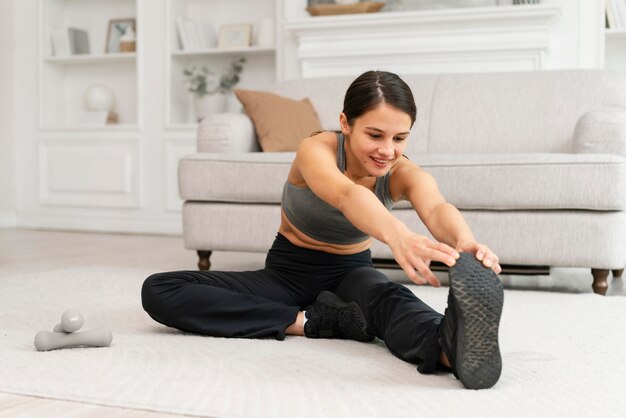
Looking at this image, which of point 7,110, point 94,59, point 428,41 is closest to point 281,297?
point 428,41

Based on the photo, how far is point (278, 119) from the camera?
3.41 m

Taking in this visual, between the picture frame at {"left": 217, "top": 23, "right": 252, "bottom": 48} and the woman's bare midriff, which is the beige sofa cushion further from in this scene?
the picture frame at {"left": 217, "top": 23, "right": 252, "bottom": 48}

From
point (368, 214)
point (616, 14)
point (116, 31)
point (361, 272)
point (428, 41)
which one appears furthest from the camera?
point (116, 31)

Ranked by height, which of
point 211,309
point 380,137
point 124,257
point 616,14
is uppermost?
point 616,14

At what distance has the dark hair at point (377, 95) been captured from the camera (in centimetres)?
155

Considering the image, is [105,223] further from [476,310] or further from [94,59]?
[476,310]

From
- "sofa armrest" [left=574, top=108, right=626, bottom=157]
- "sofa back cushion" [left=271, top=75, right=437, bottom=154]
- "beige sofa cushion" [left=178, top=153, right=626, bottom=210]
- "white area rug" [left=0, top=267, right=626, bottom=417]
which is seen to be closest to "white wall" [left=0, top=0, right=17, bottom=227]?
"sofa back cushion" [left=271, top=75, right=437, bottom=154]

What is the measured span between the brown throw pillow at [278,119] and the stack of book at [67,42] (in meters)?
2.28

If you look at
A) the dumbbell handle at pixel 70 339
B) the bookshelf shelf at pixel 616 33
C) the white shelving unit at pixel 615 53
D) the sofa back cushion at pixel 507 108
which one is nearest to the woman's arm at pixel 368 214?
the dumbbell handle at pixel 70 339

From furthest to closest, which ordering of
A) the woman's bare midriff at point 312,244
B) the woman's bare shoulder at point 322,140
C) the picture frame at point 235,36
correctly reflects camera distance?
1. the picture frame at point 235,36
2. the woman's bare midriff at point 312,244
3. the woman's bare shoulder at point 322,140

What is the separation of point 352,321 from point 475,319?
52cm

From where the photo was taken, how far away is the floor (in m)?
3.01

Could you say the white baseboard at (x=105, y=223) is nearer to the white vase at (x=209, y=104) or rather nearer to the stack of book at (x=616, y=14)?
the white vase at (x=209, y=104)

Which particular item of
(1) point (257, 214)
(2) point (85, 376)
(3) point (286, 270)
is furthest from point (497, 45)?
(2) point (85, 376)
